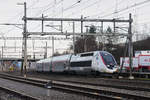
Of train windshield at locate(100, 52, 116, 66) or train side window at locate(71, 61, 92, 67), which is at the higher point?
train windshield at locate(100, 52, 116, 66)

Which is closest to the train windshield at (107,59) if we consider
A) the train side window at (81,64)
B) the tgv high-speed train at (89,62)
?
the tgv high-speed train at (89,62)

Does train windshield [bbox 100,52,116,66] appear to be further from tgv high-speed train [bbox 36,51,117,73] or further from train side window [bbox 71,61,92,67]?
train side window [bbox 71,61,92,67]

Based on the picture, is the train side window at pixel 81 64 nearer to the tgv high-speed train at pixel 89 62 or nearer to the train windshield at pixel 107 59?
the tgv high-speed train at pixel 89 62

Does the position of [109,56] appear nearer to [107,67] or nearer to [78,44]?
[107,67]

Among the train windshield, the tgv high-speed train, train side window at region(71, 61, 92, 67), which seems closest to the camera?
the tgv high-speed train

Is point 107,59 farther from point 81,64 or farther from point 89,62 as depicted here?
point 81,64

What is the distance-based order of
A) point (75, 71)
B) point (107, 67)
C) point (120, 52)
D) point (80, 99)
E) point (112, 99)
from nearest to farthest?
1. point (112, 99)
2. point (80, 99)
3. point (107, 67)
4. point (75, 71)
5. point (120, 52)

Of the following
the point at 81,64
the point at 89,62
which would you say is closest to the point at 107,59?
the point at 89,62

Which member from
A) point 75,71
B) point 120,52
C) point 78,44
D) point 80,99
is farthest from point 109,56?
point 78,44

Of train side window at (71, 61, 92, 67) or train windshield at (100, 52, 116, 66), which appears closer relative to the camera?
train windshield at (100, 52, 116, 66)

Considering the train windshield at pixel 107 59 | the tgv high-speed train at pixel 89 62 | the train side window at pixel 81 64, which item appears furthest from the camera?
the train side window at pixel 81 64

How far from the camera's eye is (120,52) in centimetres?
6625

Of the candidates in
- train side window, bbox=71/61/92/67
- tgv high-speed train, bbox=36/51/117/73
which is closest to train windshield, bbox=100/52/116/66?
tgv high-speed train, bbox=36/51/117/73

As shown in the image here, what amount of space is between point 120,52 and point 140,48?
5.29 metres
